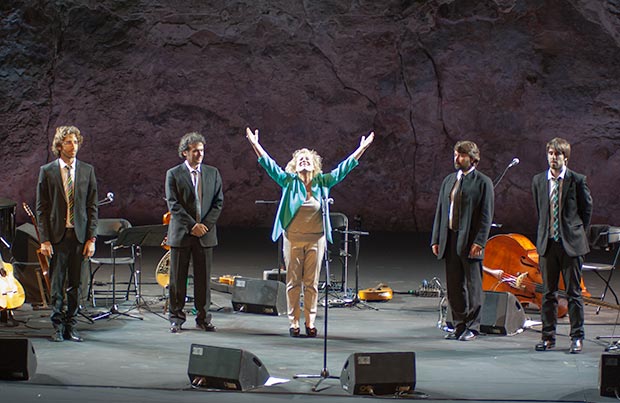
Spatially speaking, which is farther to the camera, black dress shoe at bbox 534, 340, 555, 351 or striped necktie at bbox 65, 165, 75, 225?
striped necktie at bbox 65, 165, 75, 225

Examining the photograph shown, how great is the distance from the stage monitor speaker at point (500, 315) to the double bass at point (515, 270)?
0.59m

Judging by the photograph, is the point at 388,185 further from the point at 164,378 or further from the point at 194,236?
the point at 164,378

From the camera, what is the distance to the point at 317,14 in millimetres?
14203

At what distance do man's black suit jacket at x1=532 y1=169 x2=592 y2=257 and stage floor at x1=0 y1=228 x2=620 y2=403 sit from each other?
2.53 feet

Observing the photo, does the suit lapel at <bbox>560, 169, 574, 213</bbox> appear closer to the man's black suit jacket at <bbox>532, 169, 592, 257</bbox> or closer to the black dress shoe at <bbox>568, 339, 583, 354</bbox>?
the man's black suit jacket at <bbox>532, 169, 592, 257</bbox>

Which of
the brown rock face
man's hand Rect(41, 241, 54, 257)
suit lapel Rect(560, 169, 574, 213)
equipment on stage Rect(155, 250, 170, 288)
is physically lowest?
equipment on stage Rect(155, 250, 170, 288)

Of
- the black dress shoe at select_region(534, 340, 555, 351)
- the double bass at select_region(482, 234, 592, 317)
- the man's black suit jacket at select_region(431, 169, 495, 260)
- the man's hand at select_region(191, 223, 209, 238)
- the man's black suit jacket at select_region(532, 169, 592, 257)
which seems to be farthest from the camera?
the double bass at select_region(482, 234, 592, 317)

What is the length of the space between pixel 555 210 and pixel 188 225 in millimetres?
2814

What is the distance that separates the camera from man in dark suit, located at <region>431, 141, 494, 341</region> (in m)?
7.38

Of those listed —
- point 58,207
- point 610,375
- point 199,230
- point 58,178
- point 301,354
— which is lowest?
point 301,354

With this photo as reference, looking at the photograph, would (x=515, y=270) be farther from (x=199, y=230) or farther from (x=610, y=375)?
(x=610, y=375)

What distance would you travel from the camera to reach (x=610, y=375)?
547 centimetres

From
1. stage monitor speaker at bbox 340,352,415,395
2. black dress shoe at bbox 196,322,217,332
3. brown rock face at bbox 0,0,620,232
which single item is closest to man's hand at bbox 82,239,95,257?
black dress shoe at bbox 196,322,217,332

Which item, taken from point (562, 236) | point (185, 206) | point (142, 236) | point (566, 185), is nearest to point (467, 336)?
point (562, 236)
